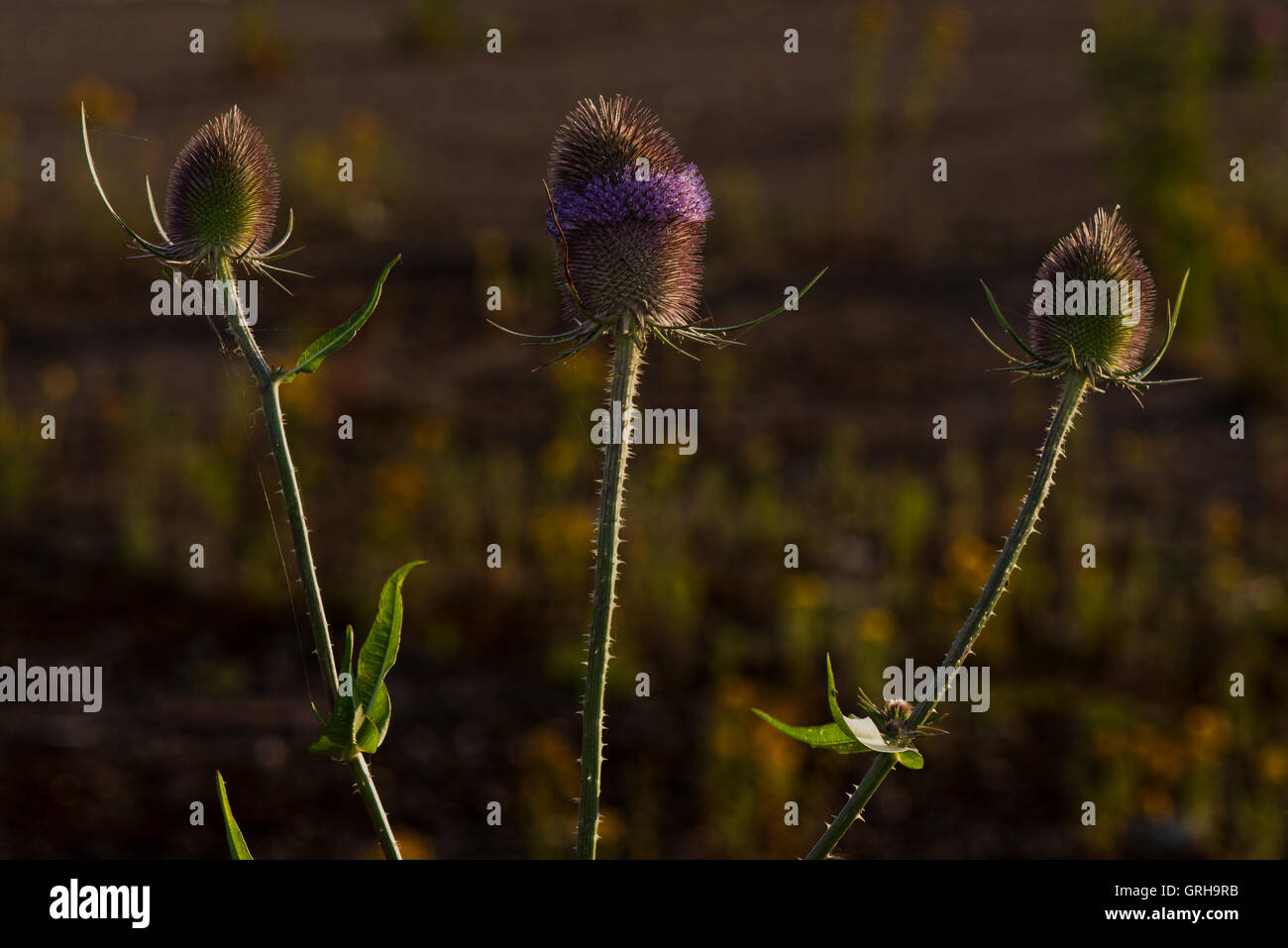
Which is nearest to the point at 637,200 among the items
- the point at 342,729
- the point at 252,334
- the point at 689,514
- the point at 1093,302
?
the point at 252,334

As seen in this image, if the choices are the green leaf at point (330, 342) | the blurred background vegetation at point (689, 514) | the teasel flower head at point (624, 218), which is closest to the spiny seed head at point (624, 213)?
the teasel flower head at point (624, 218)

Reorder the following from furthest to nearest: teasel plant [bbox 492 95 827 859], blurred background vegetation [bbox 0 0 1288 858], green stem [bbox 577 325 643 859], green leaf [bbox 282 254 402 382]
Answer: blurred background vegetation [bbox 0 0 1288 858], teasel plant [bbox 492 95 827 859], green leaf [bbox 282 254 402 382], green stem [bbox 577 325 643 859]

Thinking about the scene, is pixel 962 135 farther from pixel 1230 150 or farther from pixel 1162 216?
pixel 1162 216

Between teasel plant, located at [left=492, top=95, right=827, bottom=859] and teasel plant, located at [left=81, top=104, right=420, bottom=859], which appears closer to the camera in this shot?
teasel plant, located at [left=81, top=104, right=420, bottom=859]

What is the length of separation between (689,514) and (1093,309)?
5.61 m

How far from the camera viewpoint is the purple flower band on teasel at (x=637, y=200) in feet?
8.23

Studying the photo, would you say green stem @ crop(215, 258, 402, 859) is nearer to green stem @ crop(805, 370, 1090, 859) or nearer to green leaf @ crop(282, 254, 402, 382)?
green leaf @ crop(282, 254, 402, 382)

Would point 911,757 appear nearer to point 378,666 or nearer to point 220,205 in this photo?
point 378,666

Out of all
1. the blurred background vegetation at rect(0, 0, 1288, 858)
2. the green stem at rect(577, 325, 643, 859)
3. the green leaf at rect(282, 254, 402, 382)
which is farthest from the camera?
the blurred background vegetation at rect(0, 0, 1288, 858)

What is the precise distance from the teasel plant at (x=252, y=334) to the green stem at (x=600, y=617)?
0.28 metres

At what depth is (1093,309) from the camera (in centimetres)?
249

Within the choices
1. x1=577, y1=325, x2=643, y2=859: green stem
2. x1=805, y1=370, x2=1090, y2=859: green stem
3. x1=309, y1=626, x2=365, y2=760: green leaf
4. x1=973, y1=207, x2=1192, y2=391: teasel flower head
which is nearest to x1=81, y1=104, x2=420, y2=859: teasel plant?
x1=309, y1=626, x2=365, y2=760: green leaf

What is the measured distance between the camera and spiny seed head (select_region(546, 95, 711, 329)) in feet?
8.11

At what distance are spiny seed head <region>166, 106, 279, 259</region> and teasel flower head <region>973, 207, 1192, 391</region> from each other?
1320 mm
